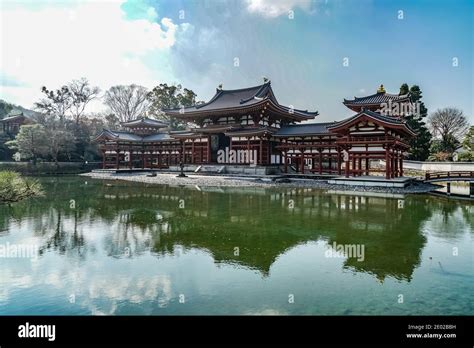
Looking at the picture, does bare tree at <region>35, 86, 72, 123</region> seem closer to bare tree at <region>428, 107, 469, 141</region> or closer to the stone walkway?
the stone walkway

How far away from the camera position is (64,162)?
43.9 m

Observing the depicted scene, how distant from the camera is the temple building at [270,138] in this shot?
75.9 feet

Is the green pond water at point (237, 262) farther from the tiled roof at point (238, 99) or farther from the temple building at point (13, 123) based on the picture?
the temple building at point (13, 123)

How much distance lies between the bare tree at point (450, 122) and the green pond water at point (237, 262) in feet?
151

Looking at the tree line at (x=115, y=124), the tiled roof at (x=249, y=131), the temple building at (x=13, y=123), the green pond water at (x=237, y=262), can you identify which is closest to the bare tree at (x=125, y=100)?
the tree line at (x=115, y=124)

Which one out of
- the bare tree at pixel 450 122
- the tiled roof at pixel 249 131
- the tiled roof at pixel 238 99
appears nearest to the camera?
the tiled roof at pixel 249 131

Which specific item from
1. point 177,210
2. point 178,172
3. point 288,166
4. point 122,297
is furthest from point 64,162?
point 122,297

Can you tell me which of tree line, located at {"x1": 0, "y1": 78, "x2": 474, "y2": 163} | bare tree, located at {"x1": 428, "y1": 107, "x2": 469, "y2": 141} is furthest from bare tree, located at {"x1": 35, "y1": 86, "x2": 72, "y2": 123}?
bare tree, located at {"x1": 428, "y1": 107, "x2": 469, "y2": 141}

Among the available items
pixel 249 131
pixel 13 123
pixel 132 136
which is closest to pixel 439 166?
pixel 249 131

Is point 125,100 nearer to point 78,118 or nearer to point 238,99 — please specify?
point 78,118

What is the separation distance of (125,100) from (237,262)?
60.8 m
